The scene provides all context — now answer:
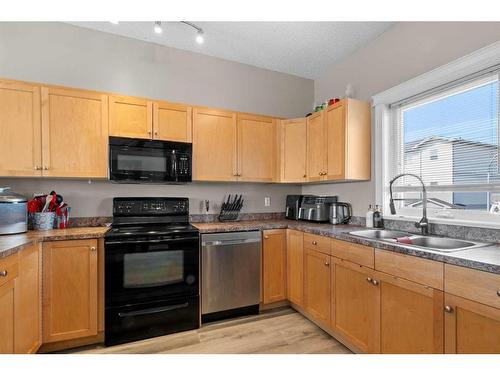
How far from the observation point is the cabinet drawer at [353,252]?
5.62 feet

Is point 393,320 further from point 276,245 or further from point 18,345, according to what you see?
point 18,345

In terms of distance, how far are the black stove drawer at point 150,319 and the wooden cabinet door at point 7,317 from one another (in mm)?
593

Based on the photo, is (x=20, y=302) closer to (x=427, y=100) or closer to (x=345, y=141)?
(x=345, y=141)

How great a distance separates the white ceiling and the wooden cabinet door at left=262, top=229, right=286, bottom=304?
1.96 m

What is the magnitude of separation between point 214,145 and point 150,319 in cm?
173

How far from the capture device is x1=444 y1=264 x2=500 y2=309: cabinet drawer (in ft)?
3.52

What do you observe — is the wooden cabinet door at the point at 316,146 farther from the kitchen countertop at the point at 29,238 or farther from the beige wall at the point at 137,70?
the kitchen countertop at the point at 29,238

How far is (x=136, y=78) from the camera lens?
102 inches

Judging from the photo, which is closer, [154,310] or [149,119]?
[154,310]

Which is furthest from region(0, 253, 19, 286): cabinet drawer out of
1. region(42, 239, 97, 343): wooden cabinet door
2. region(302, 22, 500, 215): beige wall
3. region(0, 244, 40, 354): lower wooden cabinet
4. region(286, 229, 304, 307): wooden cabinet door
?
region(302, 22, 500, 215): beige wall

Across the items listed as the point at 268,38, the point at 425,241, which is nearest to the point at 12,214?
the point at 268,38

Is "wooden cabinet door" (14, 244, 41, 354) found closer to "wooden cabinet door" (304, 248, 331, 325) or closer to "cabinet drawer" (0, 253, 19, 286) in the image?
"cabinet drawer" (0, 253, 19, 286)

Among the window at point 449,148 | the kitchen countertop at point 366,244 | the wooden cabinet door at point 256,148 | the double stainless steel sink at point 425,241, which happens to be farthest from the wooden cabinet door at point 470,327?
the wooden cabinet door at point 256,148

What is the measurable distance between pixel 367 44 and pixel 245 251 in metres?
2.43
